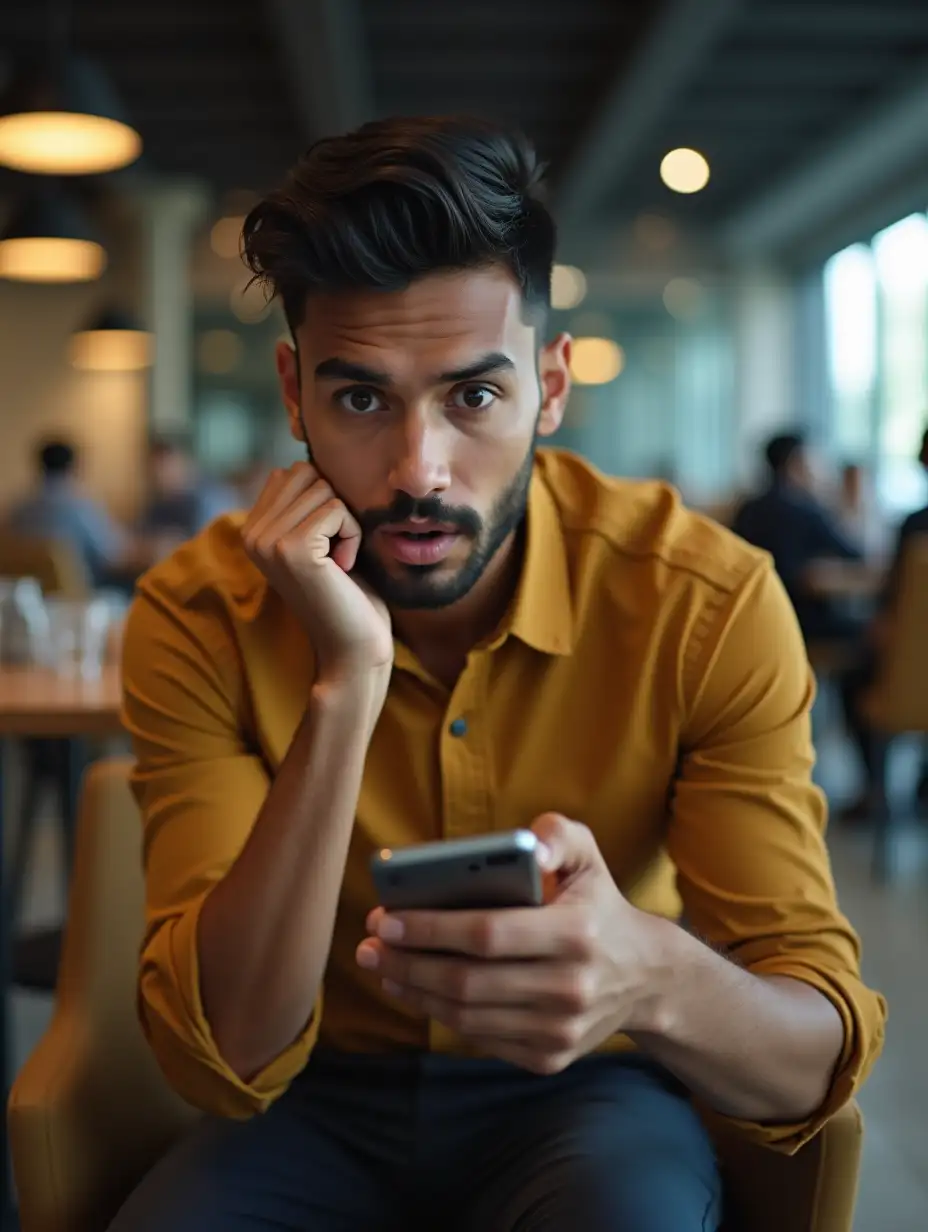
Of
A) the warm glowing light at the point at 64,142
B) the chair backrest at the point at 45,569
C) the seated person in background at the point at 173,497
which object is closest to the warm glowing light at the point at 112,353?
the seated person in background at the point at 173,497

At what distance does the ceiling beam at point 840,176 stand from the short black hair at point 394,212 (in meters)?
7.41

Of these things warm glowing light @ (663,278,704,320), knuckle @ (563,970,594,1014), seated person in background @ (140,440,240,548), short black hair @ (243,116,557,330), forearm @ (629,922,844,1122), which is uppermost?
warm glowing light @ (663,278,704,320)

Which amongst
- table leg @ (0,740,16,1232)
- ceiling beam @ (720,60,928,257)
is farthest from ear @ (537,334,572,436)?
ceiling beam @ (720,60,928,257)

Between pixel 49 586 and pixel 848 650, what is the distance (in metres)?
3.04

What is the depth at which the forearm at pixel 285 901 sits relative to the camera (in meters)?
1.14

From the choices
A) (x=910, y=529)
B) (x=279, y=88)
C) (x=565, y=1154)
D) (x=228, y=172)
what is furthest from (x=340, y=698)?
(x=228, y=172)

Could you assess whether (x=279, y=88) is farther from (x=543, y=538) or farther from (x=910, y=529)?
(x=543, y=538)

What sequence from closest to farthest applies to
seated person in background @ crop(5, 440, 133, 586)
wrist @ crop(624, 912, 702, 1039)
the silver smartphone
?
1. the silver smartphone
2. wrist @ crop(624, 912, 702, 1039)
3. seated person in background @ crop(5, 440, 133, 586)

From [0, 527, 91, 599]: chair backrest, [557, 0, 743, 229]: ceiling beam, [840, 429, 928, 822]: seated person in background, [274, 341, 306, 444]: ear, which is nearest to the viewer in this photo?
[274, 341, 306, 444]: ear

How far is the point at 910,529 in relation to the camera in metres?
4.43

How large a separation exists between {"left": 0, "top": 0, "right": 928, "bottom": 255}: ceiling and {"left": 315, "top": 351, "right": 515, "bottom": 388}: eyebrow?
5378mm

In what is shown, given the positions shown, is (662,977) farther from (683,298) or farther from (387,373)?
(683,298)

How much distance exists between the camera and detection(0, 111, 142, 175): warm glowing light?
379 centimetres

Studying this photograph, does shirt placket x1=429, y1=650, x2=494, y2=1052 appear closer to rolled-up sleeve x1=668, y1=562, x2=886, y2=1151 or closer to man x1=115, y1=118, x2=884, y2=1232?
man x1=115, y1=118, x2=884, y2=1232
